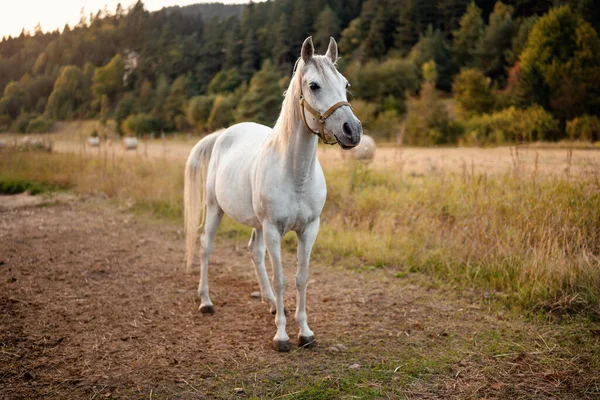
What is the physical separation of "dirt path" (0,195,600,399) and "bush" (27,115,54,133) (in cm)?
878

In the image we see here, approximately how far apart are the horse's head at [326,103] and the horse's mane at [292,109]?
0.02 m

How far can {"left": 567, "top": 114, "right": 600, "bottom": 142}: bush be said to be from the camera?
10.9 meters

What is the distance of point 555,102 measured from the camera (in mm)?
16719

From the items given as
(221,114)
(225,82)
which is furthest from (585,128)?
(225,82)

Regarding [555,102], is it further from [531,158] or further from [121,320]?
[121,320]

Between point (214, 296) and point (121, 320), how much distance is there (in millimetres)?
997

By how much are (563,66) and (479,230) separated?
16.6 m

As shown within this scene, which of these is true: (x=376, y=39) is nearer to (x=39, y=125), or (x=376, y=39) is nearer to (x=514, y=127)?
(x=514, y=127)

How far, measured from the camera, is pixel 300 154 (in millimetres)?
2930

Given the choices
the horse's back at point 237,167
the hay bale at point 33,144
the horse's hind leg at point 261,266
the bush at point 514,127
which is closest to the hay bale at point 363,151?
the bush at point 514,127

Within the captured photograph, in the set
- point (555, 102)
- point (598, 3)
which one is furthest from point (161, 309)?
point (598, 3)

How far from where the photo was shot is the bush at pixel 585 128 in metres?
10.9

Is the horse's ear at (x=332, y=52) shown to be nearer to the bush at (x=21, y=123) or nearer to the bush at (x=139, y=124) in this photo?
the bush at (x=21, y=123)

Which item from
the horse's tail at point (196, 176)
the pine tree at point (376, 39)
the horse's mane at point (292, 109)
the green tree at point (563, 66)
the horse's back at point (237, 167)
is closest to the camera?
the horse's mane at point (292, 109)
